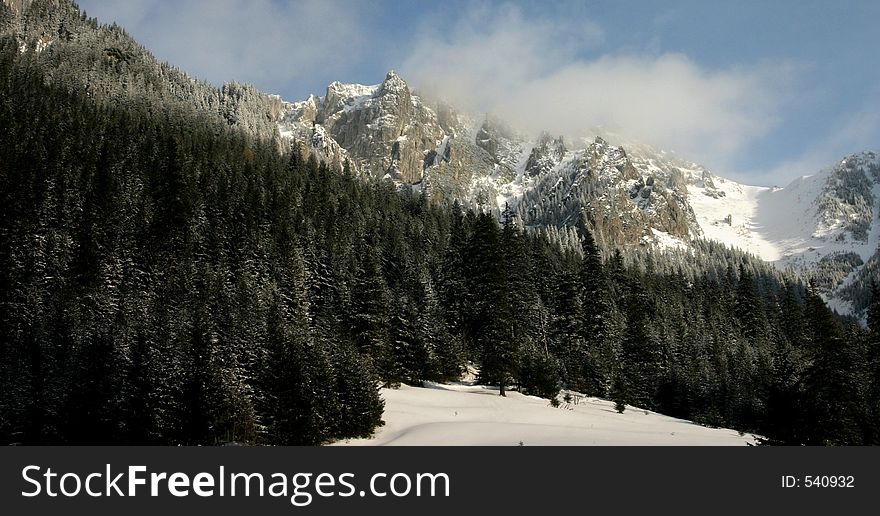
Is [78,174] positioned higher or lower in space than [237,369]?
higher

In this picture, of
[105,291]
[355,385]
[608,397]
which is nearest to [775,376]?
[608,397]

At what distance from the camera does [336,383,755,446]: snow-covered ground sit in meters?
23.8

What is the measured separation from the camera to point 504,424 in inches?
1117

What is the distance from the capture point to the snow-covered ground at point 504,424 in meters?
23.8

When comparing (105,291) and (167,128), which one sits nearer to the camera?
(105,291)

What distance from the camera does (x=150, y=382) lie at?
25922 mm

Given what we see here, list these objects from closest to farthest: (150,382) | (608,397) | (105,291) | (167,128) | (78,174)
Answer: (150,382)
(105,291)
(608,397)
(78,174)
(167,128)

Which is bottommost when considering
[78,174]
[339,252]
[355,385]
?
[355,385]

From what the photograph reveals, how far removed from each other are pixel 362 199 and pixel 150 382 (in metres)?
90.0

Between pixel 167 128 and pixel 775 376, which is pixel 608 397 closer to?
pixel 775 376
